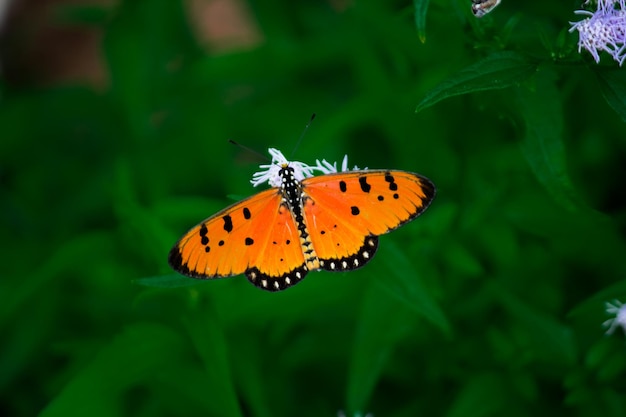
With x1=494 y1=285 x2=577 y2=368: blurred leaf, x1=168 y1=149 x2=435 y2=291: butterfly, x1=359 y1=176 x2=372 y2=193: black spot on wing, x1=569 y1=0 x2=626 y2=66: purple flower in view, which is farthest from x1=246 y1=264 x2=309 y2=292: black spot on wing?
x1=494 y1=285 x2=577 y2=368: blurred leaf

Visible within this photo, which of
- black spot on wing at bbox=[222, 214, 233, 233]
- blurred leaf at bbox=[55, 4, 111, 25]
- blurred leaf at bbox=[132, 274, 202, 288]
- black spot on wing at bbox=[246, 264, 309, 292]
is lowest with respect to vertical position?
blurred leaf at bbox=[132, 274, 202, 288]

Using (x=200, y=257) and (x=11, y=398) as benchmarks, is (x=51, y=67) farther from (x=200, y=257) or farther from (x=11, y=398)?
(x=200, y=257)

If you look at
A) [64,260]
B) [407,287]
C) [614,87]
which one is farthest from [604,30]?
[64,260]

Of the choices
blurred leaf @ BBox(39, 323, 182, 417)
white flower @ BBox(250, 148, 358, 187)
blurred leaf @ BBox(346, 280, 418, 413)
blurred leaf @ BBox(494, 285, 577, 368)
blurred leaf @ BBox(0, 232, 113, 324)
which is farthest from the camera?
blurred leaf @ BBox(0, 232, 113, 324)

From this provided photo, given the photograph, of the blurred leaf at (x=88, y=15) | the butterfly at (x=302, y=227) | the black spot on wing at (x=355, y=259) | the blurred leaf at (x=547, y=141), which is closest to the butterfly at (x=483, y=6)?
the blurred leaf at (x=547, y=141)

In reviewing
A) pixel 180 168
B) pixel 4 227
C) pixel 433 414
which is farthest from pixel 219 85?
pixel 433 414

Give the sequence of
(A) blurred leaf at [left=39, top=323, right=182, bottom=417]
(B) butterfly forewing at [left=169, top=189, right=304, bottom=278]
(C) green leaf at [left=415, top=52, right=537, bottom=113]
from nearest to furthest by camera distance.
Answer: (C) green leaf at [left=415, top=52, right=537, bottom=113] < (B) butterfly forewing at [left=169, top=189, right=304, bottom=278] < (A) blurred leaf at [left=39, top=323, right=182, bottom=417]

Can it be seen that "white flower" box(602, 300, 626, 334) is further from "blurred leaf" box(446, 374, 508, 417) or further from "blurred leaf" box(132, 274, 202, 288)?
"blurred leaf" box(132, 274, 202, 288)
